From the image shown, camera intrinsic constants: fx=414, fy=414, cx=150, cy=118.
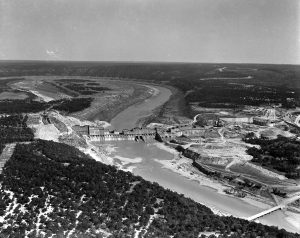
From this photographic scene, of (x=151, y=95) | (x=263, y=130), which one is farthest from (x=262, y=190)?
(x=151, y=95)

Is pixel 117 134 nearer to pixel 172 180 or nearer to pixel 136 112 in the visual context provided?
pixel 172 180

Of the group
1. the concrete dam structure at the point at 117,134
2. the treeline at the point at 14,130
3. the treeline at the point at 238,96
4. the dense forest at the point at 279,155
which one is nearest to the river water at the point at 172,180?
the concrete dam structure at the point at 117,134

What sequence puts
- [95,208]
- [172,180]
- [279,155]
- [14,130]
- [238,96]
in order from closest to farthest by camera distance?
1. [95,208]
2. [172,180]
3. [279,155]
4. [14,130]
5. [238,96]

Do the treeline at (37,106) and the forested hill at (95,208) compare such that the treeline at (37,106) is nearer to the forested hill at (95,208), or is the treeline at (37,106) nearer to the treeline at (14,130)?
the treeline at (14,130)

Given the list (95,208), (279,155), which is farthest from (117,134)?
(95,208)

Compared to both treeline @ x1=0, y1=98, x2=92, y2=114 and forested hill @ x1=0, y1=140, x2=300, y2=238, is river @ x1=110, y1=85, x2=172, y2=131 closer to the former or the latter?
treeline @ x1=0, y1=98, x2=92, y2=114

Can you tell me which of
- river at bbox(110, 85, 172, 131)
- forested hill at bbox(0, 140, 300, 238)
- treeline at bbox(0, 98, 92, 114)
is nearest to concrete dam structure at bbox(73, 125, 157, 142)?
river at bbox(110, 85, 172, 131)
